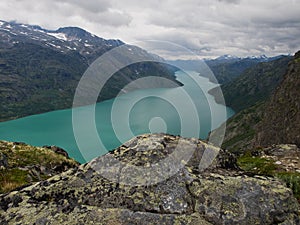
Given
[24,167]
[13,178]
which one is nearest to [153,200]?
[13,178]

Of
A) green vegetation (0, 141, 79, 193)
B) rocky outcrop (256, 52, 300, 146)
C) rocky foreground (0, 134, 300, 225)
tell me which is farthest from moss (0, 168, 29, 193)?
rocky outcrop (256, 52, 300, 146)

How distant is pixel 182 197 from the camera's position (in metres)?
9.56

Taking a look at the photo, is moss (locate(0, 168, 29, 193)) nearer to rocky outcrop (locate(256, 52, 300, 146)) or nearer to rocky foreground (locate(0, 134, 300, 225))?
rocky foreground (locate(0, 134, 300, 225))

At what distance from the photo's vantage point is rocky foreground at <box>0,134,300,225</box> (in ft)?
29.6

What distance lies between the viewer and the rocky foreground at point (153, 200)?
9023mm

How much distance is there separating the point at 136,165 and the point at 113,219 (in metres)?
2.29

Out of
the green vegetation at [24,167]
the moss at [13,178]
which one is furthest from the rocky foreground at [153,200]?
the moss at [13,178]

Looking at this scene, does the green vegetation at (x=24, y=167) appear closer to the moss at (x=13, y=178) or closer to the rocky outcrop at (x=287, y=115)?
the moss at (x=13, y=178)

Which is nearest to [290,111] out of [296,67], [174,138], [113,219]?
[296,67]

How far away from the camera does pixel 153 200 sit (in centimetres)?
949

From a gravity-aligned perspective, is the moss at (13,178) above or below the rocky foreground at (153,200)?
below

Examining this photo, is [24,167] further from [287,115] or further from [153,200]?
[287,115]

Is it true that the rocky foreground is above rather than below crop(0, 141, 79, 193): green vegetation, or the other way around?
above

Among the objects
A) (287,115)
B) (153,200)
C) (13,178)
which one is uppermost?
(153,200)
